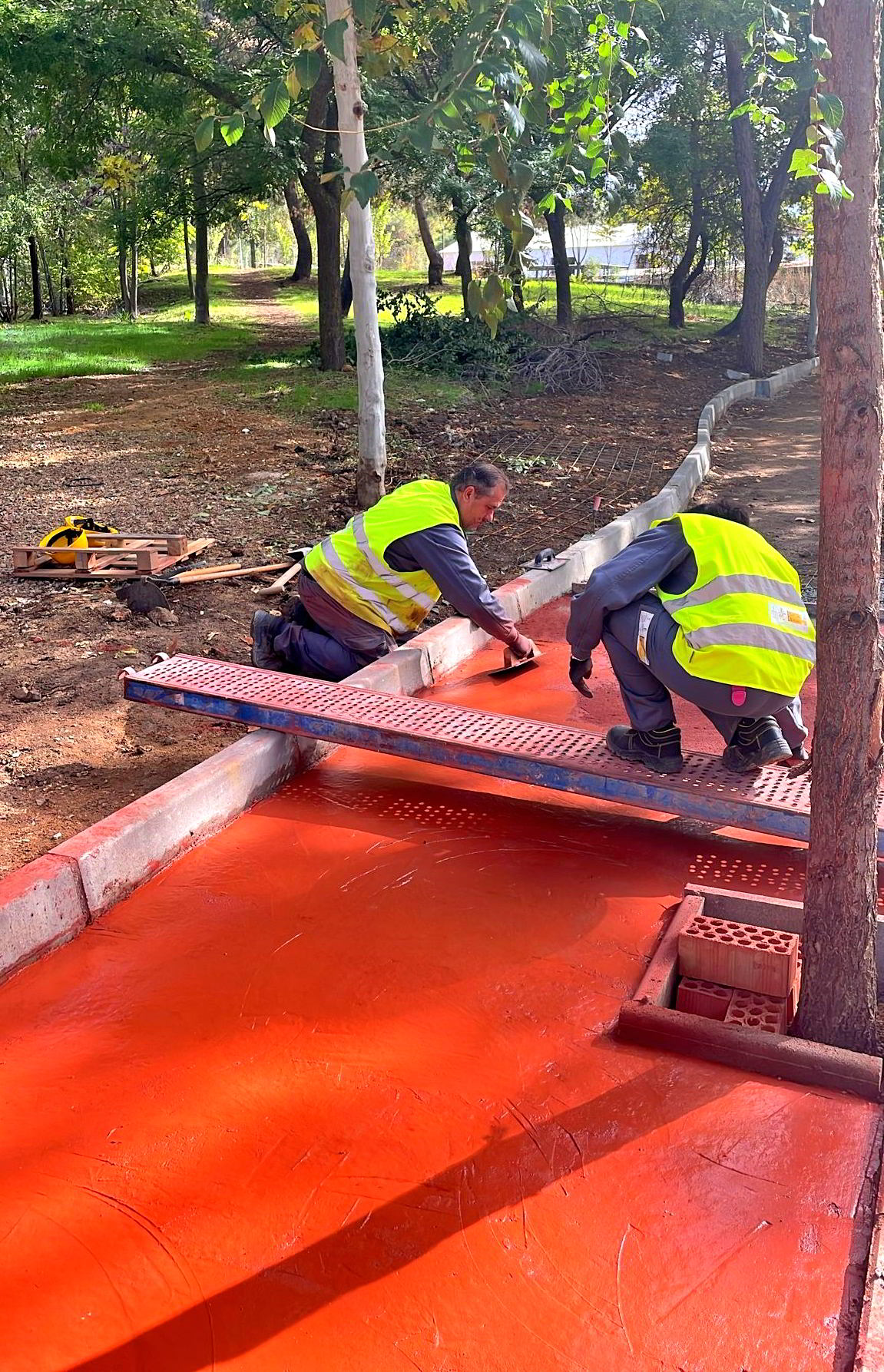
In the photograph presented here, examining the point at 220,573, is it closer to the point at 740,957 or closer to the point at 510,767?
the point at 510,767

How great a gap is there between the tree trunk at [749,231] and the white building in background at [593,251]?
10.4ft

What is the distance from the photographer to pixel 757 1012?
3.29 meters

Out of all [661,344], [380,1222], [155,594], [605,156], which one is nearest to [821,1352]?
[380,1222]

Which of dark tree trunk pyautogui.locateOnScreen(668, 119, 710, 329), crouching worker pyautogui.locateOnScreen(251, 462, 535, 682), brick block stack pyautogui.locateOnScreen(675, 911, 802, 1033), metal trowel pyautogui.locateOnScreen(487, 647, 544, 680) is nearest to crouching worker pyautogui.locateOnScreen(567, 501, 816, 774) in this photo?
crouching worker pyautogui.locateOnScreen(251, 462, 535, 682)

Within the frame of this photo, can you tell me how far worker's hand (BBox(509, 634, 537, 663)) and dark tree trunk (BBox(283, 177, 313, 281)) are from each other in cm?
2400

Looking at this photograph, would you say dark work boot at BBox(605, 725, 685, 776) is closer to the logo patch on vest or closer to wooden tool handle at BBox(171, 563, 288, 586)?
the logo patch on vest

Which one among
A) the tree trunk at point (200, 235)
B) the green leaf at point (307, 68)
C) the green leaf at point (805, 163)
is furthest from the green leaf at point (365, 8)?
the tree trunk at point (200, 235)

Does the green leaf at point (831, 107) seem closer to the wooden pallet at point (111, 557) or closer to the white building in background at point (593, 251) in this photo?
the wooden pallet at point (111, 557)

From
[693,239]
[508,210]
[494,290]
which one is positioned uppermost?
[693,239]

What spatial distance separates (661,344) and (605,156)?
21040 millimetres

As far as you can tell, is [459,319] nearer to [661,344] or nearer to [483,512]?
[661,344]

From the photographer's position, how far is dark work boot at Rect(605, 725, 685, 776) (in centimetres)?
429

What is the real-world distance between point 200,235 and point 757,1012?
22.7 metres

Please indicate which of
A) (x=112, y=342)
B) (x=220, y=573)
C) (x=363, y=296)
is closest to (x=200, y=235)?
(x=112, y=342)
